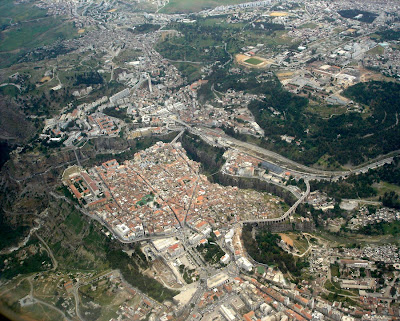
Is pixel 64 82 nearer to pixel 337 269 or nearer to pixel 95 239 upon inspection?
pixel 95 239

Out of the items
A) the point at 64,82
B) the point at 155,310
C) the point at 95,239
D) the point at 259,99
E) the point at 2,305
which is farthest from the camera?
the point at 64,82

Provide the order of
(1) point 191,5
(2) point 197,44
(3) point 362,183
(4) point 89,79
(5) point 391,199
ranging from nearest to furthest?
(5) point 391,199 < (3) point 362,183 < (4) point 89,79 < (2) point 197,44 < (1) point 191,5

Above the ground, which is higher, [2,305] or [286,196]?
[2,305]

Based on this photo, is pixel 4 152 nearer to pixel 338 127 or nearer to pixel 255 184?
pixel 255 184

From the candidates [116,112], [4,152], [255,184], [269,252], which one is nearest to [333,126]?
[255,184]

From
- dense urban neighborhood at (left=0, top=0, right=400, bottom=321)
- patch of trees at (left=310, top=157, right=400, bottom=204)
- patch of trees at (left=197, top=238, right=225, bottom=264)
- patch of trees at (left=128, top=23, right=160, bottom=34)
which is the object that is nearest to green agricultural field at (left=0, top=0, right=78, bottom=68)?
dense urban neighborhood at (left=0, top=0, right=400, bottom=321)

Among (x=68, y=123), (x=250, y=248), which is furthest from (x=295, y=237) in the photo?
(x=68, y=123)

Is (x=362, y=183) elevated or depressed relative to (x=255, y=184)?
elevated

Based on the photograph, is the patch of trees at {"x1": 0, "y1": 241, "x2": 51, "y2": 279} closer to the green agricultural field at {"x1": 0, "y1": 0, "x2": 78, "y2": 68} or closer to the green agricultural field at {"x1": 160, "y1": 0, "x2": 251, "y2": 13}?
the green agricultural field at {"x1": 0, "y1": 0, "x2": 78, "y2": 68}
